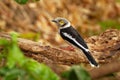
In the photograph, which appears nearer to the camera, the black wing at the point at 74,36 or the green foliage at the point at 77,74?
the green foliage at the point at 77,74

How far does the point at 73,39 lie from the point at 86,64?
1.16ft

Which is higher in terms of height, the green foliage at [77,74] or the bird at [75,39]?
the green foliage at [77,74]

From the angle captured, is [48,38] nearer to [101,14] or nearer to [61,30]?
[101,14]

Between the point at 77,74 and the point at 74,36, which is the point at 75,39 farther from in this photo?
the point at 77,74

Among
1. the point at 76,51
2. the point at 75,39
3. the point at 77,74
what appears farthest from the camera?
the point at 76,51

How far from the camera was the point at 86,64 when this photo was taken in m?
5.19

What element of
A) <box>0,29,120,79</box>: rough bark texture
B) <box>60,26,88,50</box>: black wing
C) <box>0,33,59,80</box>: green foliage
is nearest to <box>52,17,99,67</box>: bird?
<box>60,26,88,50</box>: black wing

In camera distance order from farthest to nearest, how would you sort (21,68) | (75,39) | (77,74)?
(75,39) < (21,68) < (77,74)

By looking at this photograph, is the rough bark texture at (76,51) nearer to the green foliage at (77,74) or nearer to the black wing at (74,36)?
the black wing at (74,36)

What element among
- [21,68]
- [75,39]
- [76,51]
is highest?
[21,68]

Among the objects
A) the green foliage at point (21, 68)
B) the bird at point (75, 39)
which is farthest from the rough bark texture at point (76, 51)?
the green foliage at point (21, 68)

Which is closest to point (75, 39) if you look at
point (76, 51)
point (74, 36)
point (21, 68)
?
point (74, 36)

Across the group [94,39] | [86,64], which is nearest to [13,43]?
[86,64]

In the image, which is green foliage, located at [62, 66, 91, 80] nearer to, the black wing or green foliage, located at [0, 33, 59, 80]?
green foliage, located at [0, 33, 59, 80]
